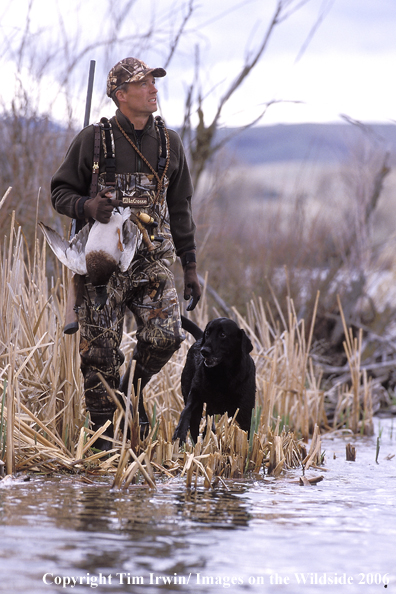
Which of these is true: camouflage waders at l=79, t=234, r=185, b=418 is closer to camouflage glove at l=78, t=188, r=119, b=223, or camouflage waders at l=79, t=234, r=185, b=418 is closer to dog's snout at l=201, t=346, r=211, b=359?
dog's snout at l=201, t=346, r=211, b=359

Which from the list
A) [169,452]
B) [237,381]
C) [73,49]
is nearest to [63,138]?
[73,49]

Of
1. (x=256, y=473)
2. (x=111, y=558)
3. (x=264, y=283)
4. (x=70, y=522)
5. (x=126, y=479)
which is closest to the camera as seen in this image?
(x=111, y=558)

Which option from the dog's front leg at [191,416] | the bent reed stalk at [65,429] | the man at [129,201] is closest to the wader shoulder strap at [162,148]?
the man at [129,201]

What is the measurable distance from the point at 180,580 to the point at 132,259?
2188 mm

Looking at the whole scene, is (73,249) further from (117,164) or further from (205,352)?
(205,352)

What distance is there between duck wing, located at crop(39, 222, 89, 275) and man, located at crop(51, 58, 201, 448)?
0.11 metres

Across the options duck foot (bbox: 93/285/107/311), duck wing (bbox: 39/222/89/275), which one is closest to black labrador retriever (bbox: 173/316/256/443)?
duck foot (bbox: 93/285/107/311)

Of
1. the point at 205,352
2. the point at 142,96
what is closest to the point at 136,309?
the point at 205,352

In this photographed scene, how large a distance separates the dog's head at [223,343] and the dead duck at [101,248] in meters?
0.72

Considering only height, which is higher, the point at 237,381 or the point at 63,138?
the point at 63,138

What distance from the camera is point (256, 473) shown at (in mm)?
4191

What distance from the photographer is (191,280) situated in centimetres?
441

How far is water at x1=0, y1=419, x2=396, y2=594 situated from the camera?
2162 millimetres

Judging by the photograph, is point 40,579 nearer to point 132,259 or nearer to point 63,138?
point 132,259
